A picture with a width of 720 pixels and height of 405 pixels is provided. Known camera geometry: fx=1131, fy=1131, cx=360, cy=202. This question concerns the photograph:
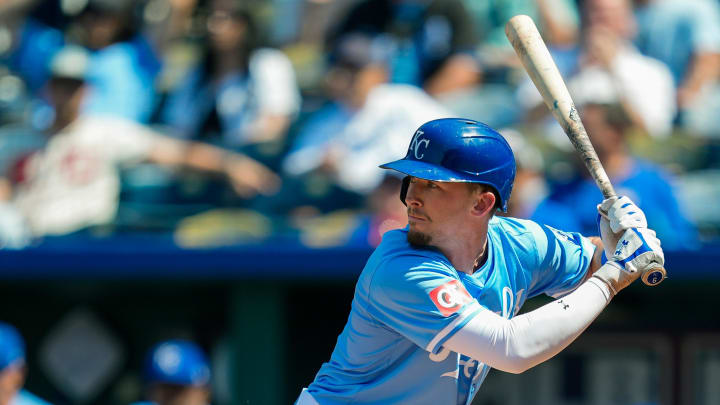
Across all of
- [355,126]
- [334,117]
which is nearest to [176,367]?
[355,126]

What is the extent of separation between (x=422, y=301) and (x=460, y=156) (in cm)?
38

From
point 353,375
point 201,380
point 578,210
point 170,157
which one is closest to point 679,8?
point 578,210

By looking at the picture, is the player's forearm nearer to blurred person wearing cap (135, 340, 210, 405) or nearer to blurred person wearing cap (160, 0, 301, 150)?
blurred person wearing cap (135, 340, 210, 405)

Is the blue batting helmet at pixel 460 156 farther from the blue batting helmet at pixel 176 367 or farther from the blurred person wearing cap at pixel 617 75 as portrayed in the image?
the blurred person wearing cap at pixel 617 75

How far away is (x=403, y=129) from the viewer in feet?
20.5

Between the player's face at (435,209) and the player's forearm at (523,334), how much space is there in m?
0.26

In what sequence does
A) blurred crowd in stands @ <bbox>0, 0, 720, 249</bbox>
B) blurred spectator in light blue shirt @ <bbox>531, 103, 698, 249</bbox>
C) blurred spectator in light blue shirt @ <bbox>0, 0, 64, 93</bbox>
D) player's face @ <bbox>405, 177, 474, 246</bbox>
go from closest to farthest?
1. player's face @ <bbox>405, 177, 474, 246</bbox>
2. blurred spectator in light blue shirt @ <bbox>531, 103, 698, 249</bbox>
3. blurred crowd in stands @ <bbox>0, 0, 720, 249</bbox>
4. blurred spectator in light blue shirt @ <bbox>0, 0, 64, 93</bbox>

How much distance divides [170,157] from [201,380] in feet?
6.73

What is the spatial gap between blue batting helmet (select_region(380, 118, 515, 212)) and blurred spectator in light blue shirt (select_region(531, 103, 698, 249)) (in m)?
2.79

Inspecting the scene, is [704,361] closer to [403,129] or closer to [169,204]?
[403,129]

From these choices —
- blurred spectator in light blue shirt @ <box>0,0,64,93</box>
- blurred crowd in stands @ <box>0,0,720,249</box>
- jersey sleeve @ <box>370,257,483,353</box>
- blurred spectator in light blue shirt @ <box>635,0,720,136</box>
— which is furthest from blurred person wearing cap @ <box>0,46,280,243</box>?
jersey sleeve @ <box>370,257,483,353</box>

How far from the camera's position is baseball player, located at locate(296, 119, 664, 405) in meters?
2.77

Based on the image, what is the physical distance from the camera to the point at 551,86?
3.26m

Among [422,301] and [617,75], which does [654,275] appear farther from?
[617,75]
